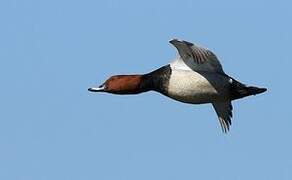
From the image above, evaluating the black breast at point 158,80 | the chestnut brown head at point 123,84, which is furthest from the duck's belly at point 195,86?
the chestnut brown head at point 123,84

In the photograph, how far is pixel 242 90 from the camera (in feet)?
51.6

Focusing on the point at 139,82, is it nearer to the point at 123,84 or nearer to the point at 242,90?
the point at 123,84

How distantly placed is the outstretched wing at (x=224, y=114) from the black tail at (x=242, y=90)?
902 mm

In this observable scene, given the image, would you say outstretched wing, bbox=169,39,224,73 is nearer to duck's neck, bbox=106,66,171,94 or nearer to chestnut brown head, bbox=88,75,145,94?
duck's neck, bbox=106,66,171,94

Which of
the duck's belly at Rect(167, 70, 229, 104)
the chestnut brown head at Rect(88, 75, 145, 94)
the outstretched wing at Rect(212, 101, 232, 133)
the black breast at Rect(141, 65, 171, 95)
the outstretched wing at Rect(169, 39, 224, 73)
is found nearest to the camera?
the outstretched wing at Rect(169, 39, 224, 73)

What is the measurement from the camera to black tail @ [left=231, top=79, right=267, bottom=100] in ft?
51.4

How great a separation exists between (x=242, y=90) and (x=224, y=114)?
1.11 m

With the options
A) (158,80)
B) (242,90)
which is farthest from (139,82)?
(242,90)

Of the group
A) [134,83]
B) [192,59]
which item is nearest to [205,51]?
[192,59]

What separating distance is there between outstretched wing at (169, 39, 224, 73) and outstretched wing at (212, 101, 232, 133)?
45.9 inches

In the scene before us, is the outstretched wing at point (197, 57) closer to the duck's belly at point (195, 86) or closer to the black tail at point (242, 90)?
the duck's belly at point (195, 86)

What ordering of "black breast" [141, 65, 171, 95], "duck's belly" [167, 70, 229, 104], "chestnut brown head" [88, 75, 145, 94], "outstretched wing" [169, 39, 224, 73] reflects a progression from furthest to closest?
"chestnut brown head" [88, 75, 145, 94] → "black breast" [141, 65, 171, 95] → "duck's belly" [167, 70, 229, 104] → "outstretched wing" [169, 39, 224, 73]

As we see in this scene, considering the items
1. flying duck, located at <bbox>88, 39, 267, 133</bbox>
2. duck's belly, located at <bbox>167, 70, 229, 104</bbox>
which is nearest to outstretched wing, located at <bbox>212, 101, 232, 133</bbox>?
flying duck, located at <bbox>88, 39, 267, 133</bbox>

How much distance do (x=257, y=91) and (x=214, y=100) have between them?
0.65 m
